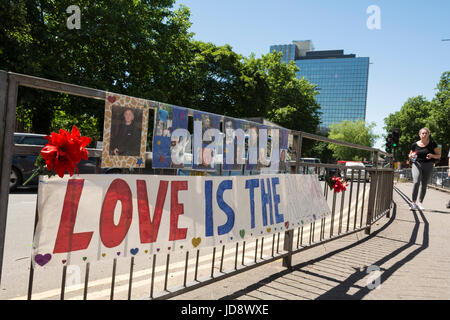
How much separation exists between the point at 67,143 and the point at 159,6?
75.9 ft

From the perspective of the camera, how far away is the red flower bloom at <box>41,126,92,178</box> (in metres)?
1.86

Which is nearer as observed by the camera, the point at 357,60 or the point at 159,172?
the point at 159,172

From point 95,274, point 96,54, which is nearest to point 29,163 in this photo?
point 95,274

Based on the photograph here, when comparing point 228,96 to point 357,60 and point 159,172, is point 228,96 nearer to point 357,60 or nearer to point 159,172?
point 159,172

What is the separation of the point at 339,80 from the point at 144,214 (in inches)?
7321

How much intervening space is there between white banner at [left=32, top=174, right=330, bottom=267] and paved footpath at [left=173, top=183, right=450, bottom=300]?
52cm

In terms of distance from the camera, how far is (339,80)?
174000 mm

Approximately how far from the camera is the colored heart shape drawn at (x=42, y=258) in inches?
74.7

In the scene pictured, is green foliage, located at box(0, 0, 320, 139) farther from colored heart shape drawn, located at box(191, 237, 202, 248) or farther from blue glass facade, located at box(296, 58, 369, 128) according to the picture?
blue glass facade, located at box(296, 58, 369, 128)

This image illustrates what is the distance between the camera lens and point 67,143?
1.92 metres

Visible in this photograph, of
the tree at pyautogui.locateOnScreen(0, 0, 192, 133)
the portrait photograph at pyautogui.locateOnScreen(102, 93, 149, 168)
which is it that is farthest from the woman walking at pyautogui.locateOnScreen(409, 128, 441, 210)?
the tree at pyautogui.locateOnScreen(0, 0, 192, 133)

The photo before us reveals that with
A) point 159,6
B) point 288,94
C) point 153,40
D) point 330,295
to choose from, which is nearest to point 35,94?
point 153,40

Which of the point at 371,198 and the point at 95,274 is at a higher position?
the point at 371,198

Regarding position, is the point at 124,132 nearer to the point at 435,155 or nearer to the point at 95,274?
the point at 95,274
